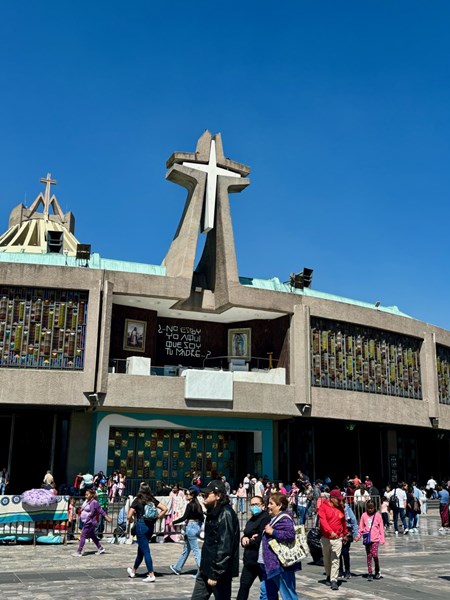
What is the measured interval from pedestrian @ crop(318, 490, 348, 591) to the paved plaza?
A: 32cm

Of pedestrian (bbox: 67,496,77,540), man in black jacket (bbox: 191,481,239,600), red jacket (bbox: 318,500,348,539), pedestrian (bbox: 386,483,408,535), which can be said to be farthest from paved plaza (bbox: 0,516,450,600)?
pedestrian (bbox: 386,483,408,535)

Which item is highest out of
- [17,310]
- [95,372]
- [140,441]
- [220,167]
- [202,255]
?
[220,167]

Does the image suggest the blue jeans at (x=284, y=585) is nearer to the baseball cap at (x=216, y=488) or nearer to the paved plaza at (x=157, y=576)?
the baseball cap at (x=216, y=488)


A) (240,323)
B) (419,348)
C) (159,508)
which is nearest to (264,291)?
(240,323)

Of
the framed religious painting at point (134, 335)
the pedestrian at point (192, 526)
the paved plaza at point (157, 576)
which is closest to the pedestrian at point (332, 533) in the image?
the paved plaza at point (157, 576)

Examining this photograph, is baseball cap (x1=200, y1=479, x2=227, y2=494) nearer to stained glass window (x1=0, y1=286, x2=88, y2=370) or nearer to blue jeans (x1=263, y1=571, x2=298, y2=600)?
blue jeans (x1=263, y1=571, x2=298, y2=600)

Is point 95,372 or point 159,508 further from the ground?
point 95,372

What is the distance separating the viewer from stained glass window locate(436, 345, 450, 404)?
1452 inches

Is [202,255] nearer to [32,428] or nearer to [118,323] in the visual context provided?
[118,323]

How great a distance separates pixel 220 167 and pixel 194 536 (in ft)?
72.7

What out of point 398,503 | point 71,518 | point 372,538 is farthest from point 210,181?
point 372,538

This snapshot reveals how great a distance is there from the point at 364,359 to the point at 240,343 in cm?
612

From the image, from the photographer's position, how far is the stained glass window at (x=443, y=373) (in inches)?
1452

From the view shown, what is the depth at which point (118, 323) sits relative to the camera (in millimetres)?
30797
